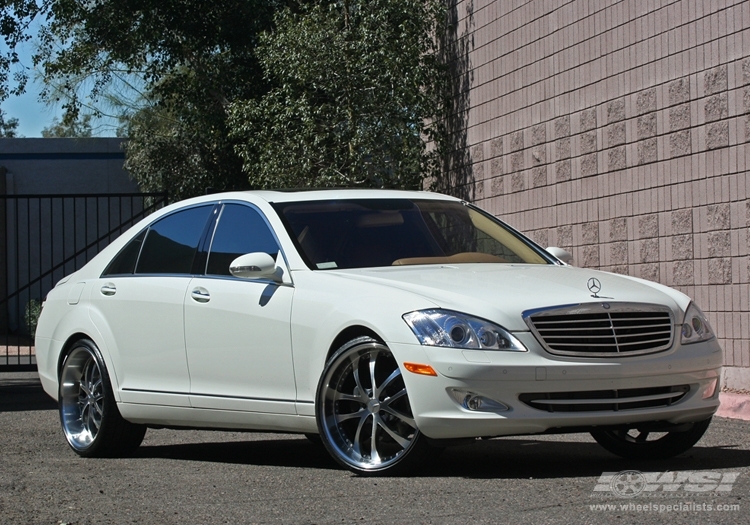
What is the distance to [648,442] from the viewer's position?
7062mm

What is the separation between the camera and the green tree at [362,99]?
53.4 feet

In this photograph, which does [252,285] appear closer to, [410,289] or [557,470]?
[410,289]

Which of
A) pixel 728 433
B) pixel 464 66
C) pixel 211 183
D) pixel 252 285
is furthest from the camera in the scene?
pixel 211 183

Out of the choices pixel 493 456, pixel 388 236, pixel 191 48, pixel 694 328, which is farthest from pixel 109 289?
pixel 191 48

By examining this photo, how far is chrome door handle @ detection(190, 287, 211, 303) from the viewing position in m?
7.39

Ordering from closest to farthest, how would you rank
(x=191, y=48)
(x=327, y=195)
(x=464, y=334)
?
(x=464, y=334)
(x=327, y=195)
(x=191, y=48)

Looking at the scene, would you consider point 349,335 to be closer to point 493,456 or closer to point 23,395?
point 493,456

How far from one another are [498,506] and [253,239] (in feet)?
9.05

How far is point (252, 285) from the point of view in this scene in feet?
23.5

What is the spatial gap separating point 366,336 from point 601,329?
1.18 m

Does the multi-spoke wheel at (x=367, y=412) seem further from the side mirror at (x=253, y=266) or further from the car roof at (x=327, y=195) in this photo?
the car roof at (x=327, y=195)

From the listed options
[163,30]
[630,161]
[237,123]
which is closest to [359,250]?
[630,161]

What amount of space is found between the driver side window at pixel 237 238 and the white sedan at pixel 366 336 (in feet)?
0.05

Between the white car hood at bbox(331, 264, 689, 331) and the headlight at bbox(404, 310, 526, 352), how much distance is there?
43mm
